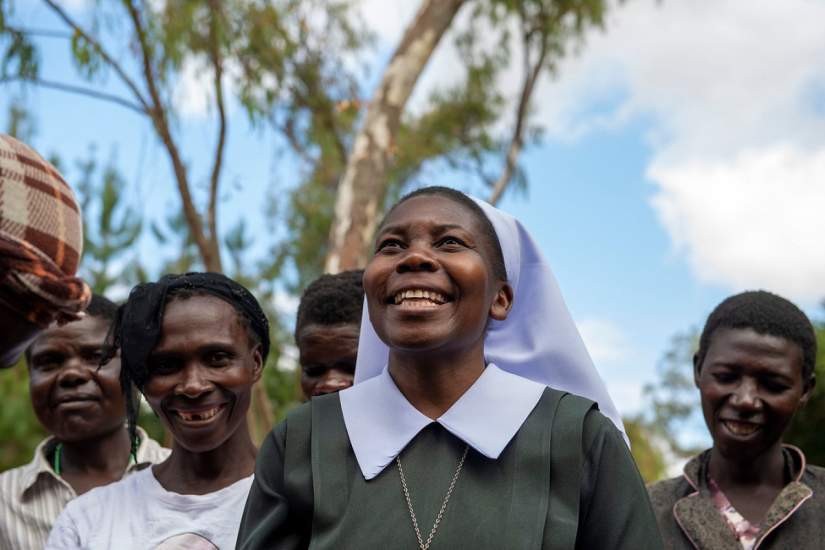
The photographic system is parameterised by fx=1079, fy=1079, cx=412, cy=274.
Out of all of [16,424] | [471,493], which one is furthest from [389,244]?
[16,424]

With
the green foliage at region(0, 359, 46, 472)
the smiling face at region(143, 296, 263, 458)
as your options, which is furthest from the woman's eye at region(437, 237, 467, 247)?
the green foliage at region(0, 359, 46, 472)

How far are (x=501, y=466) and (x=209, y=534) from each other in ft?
3.57

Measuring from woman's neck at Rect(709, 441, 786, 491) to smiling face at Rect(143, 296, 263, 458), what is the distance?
5.62 feet

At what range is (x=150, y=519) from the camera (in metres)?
3.21

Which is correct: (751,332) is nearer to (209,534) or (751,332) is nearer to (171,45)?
(209,534)

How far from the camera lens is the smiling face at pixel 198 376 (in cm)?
330

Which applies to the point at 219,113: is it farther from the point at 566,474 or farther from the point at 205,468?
the point at 566,474

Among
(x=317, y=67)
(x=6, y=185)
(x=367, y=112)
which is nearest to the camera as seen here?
(x=6, y=185)

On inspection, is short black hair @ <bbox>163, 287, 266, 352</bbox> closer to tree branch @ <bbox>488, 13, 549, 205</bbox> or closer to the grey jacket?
the grey jacket

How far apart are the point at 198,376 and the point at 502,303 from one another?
1.03m

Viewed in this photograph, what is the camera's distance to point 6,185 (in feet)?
6.25

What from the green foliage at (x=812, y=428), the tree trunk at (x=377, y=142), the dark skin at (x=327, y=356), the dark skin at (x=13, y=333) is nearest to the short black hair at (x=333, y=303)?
the dark skin at (x=327, y=356)

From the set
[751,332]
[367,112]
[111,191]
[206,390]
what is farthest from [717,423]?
[111,191]

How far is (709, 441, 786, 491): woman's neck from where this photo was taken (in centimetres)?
378
